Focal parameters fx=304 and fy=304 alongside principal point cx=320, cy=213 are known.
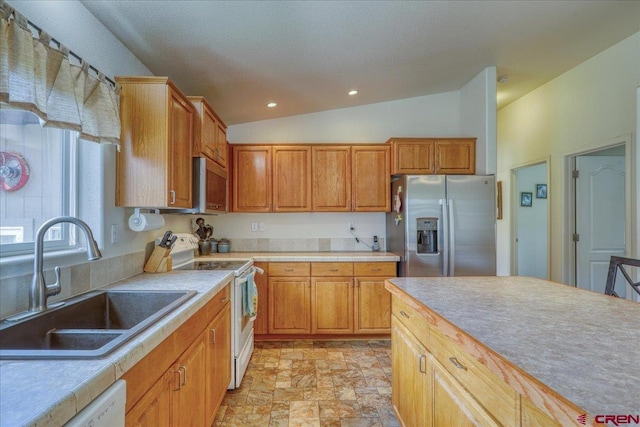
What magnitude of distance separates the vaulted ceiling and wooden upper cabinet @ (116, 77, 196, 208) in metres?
0.41

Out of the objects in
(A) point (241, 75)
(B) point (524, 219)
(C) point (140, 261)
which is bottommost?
(C) point (140, 261)

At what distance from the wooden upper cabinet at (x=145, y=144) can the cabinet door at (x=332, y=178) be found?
1.90 meters

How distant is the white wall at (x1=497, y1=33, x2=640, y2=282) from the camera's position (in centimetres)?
278

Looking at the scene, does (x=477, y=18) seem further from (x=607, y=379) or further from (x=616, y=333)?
(x=607, y=379)

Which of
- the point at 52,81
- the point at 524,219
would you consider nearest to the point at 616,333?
the point at 52,81

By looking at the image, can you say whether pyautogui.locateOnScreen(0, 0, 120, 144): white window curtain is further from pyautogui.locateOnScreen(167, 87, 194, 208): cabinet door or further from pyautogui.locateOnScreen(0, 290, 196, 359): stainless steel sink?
pyautogui.locateOnScreen(0, 290, 196, 359): stainless steel sink

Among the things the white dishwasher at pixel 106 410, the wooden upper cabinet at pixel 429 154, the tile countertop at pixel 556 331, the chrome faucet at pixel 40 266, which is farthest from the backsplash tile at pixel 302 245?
the white dishwasher at pixel 106 410

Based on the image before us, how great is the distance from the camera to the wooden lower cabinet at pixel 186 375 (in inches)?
39.8

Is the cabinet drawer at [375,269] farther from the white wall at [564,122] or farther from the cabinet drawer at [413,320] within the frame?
the white wall at [564,122]

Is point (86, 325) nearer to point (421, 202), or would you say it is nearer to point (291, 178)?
point (291, 178)

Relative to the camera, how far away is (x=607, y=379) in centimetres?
71

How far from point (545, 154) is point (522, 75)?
1.00 metres

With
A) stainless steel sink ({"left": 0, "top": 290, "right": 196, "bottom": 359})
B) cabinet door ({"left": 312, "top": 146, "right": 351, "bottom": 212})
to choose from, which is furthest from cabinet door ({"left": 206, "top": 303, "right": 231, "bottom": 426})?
cabinet door ({"left": 312, "top": 146, "right": 351, "bottom": 212})

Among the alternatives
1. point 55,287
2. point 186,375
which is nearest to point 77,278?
point 55,287
